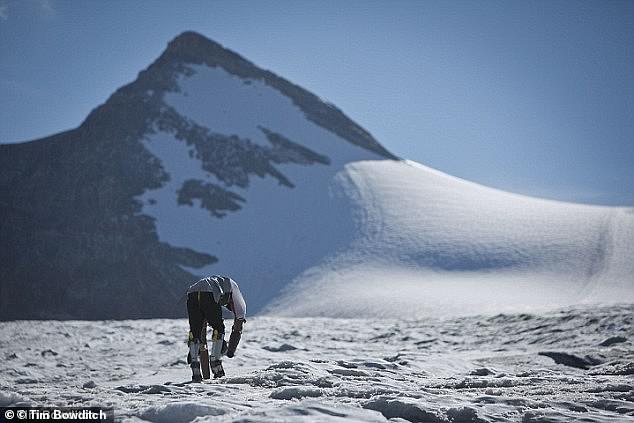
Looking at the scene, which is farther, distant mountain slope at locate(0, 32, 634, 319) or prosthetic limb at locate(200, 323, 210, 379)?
distant mountain slope at locate(0, 32, 634, 319)

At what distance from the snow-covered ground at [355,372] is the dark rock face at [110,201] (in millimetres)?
34497

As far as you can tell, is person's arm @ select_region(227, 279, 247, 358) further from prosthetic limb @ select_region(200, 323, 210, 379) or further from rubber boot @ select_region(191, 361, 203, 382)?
rubber boot @ select_region(191, 361, 203, 382)

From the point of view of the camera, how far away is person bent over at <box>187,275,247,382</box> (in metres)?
8.47

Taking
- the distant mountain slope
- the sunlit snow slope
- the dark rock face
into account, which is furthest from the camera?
the dark rock face

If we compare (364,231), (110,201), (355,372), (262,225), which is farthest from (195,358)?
(110,201)

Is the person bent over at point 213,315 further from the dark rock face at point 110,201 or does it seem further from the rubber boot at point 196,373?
the dark rock face at point 110,201

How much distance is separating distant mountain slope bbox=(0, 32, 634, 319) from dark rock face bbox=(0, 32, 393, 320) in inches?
8.9

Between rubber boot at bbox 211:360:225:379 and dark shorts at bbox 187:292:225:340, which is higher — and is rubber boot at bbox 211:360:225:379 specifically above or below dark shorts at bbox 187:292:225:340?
below

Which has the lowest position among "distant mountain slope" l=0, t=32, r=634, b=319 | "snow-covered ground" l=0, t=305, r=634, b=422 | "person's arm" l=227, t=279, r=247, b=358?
"snow-covered ground" l=0, t=305, r=634, b=422

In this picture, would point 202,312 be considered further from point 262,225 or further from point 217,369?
point 262,225

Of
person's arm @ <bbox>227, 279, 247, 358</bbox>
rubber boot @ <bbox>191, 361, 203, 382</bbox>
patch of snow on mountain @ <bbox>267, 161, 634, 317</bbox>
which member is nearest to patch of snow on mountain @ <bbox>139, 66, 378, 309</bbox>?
patch of snow on mountain @ <bbox>267, 161, 634, 317</bbox>

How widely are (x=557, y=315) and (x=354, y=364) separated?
44.3ft

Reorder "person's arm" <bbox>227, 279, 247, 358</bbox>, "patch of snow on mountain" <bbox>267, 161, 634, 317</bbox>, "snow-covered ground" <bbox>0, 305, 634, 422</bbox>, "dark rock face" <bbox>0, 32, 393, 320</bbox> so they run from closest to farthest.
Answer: "snow-covered ground" <bbox>0, 305, 634, 422</bbox> < "person's arm" <bbox>227, 279, 247, 358</bbox> < "patch of snow on mountain" <bbox>267, 161, 634, 317</bbox> < "dark rock face" <bbox>0, 32, 393, 320</bbox>

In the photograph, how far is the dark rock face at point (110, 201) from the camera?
5391cm
